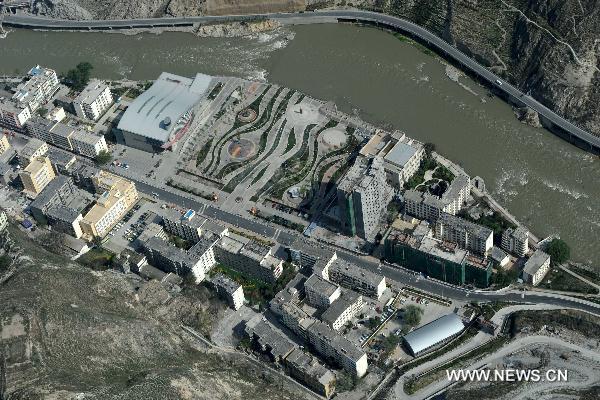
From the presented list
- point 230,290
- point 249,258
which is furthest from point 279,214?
point 230,290

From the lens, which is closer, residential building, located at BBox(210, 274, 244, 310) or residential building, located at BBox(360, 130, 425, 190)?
residential building, located at BBox(210, 274, 244, 310)

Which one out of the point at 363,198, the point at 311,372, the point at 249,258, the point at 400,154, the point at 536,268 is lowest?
the point at 311,372

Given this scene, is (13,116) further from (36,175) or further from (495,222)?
(495,222)

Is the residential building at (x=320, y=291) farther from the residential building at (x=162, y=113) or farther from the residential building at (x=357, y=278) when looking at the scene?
the residential building at (x=162, y=113)

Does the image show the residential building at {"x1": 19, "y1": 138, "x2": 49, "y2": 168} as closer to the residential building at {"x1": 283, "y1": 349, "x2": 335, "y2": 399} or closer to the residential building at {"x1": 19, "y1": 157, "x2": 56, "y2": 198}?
the residential building at {"x1": 19, "y1": 157, "x2": 56, "y2": 198}

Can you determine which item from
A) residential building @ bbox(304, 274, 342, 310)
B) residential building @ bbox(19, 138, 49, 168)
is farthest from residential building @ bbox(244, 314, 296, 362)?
→ residential building @ bbox(19, 138, 49, 168)

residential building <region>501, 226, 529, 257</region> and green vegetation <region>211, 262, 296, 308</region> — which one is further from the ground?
residential building <region>501, 226, 529, 257</region>
